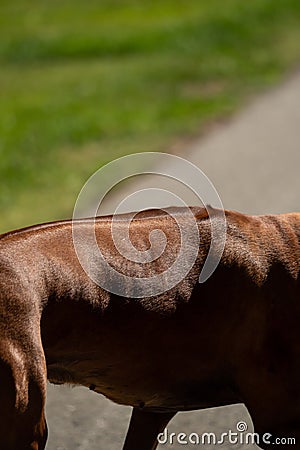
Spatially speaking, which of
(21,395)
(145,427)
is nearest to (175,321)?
(21,395)

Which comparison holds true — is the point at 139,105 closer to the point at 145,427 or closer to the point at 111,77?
the point at 111,77

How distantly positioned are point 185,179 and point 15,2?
2048 centimetres

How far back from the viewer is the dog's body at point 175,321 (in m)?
3.88

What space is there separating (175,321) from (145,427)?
0.87 metres

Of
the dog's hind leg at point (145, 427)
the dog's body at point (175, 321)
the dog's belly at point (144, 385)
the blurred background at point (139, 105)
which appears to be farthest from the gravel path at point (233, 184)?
the dog's body at point (175, 321)

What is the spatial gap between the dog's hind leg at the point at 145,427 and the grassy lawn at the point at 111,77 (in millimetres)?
4936

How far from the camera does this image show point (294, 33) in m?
19.3

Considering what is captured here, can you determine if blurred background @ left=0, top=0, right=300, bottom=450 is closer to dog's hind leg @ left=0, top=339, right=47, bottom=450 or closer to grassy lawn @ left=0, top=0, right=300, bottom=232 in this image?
grassy lawn @ left=0, top=0, right=300, bottom=232

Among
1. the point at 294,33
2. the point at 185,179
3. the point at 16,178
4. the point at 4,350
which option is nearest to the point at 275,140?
the point at 16,178

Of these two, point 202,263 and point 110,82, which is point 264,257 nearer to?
point 202,263

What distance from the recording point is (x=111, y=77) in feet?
53.8

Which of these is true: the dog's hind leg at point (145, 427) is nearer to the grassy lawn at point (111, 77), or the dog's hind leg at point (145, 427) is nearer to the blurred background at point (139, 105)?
the blurred background at point (139, 105)

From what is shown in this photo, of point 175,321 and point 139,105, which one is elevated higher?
point 175,321

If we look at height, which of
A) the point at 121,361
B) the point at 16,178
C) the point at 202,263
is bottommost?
the point at 16,178
